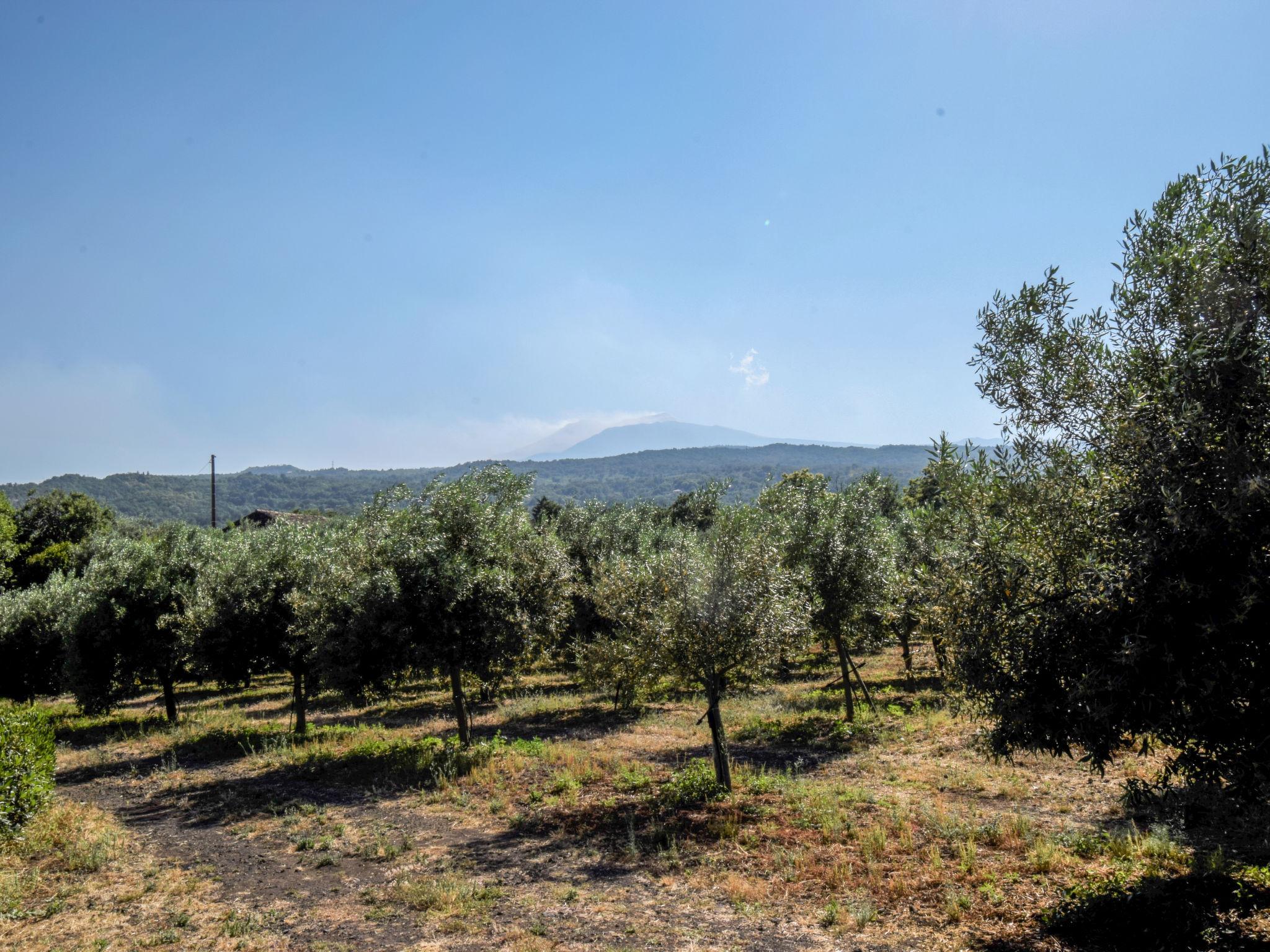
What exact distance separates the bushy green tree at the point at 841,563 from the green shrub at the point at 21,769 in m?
20.7

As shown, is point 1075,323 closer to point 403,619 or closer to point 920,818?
point 920,818

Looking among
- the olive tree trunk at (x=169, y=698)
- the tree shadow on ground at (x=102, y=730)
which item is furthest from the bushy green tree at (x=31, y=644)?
the olive tree trunk at (x=169, y=698)

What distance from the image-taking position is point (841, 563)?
2547 cm

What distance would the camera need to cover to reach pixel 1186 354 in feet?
25.5

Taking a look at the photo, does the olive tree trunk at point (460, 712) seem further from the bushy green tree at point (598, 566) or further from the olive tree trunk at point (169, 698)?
the olive tree trunk at point (169, 698)

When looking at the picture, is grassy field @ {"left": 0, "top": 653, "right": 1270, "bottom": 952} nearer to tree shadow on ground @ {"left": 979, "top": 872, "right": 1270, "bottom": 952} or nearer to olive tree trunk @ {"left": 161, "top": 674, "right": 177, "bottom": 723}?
tree shadow on ground @ {"left": 979, "top": 872, "right": 1270, "bottom": 952}

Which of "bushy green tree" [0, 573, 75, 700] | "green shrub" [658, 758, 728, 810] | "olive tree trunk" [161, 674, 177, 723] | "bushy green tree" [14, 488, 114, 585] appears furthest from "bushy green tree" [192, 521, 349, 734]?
"bushy green tree" [14, 488, 114, 585]

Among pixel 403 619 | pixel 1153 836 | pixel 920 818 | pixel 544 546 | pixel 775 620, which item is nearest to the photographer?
pixel 1153 836

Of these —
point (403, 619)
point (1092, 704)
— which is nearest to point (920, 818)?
point (1092, 704)

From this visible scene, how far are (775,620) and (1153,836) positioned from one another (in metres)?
8.12

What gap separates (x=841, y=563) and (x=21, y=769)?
2344 centimetres

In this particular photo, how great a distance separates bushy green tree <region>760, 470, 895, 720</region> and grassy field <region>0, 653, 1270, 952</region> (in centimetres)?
388

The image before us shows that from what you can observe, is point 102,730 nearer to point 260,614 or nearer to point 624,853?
point 260,614

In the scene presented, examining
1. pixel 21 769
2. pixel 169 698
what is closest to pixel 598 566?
pixel 169 698
